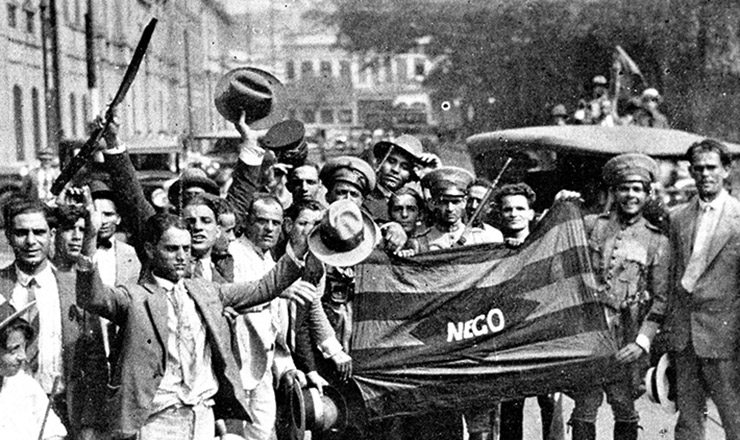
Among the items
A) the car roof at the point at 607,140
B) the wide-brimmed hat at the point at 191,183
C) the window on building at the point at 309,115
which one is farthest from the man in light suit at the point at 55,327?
the window on building at the point at 309,115

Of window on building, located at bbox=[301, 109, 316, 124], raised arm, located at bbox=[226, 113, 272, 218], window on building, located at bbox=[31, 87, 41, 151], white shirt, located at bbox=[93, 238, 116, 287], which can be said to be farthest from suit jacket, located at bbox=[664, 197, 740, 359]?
window on building, located at bbox=[301, 109, 316, 124]

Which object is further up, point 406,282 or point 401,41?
point 401,41

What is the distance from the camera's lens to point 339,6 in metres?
31.7

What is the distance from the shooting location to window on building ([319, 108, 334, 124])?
38.8 m

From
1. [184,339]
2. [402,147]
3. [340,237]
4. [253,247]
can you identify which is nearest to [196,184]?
[253,247]

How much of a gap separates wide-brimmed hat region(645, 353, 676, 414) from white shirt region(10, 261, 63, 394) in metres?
3.28

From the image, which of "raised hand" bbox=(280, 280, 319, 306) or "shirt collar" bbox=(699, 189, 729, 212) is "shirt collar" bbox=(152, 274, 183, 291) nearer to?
"raised hand" bbox=(280, 280, 319, 306)

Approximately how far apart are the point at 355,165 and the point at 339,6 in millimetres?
24496

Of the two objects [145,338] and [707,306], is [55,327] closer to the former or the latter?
[145,338]

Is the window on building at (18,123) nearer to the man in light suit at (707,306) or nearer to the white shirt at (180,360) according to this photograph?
the man in light suit at (707,306)

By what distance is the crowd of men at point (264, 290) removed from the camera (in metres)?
5.45


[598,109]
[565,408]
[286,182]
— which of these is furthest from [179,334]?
[598,109]

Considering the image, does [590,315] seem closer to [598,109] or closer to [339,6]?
[598,109]

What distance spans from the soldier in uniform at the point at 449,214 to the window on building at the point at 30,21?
2573cm
